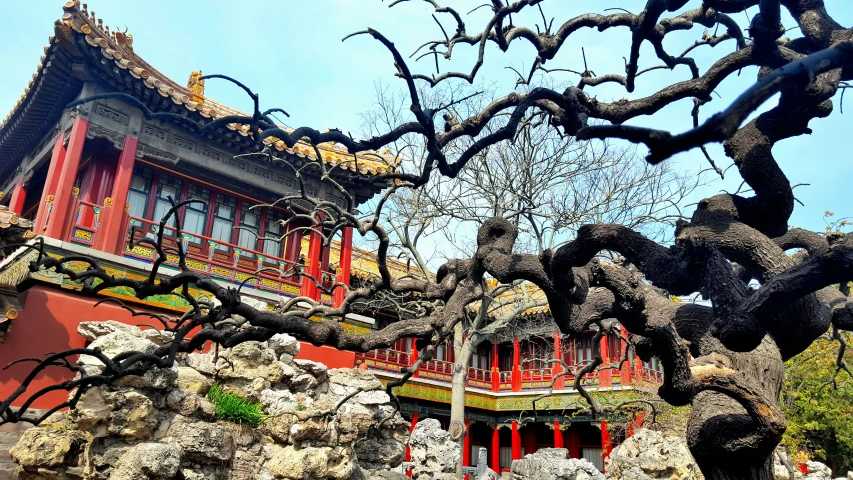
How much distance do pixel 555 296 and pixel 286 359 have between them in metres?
4.98

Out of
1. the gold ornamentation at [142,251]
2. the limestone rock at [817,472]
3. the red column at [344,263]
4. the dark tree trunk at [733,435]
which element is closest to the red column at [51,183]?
the gold ornamentation at [142,251]

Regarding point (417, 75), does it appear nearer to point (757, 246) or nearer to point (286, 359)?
point (757, 246)

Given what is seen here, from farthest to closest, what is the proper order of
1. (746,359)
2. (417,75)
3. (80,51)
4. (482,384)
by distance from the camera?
1. (482,384)
2. (80,51)
3. (417,75)
4. (746,359)

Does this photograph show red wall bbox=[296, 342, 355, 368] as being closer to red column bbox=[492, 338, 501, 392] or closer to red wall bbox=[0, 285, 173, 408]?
red wall bbox=[0, 285, 173, 408]

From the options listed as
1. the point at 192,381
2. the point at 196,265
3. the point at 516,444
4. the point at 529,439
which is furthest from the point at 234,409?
the point at 529,439

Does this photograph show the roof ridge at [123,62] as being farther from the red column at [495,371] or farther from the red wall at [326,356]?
the red column at [495,371]

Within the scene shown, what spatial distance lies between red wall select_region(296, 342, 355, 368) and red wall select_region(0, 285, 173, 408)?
287 cm

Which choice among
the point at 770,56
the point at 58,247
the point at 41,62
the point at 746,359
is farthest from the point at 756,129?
the point at 41,62

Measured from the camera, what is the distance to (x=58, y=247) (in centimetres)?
773

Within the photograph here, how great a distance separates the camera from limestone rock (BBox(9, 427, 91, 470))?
536cm

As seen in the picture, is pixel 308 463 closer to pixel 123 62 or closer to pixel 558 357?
pixel 123 62

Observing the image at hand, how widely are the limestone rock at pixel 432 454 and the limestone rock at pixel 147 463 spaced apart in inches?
161

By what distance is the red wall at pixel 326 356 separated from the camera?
30.9 feet

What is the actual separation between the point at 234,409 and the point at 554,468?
396 cm
